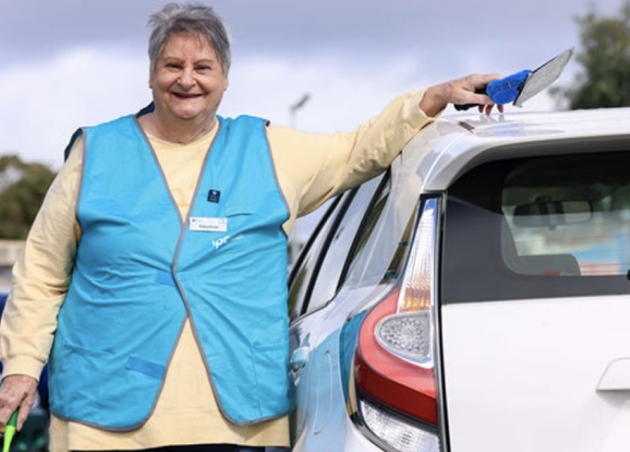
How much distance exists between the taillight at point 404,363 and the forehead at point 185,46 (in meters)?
1.34

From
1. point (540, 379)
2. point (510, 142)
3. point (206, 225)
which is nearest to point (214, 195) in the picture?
point (206, 225)

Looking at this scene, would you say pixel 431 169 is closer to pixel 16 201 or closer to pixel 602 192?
pixel 602 192

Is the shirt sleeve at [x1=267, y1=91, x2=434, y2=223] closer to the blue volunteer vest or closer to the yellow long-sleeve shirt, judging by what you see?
the yellow long-sleeve shirt

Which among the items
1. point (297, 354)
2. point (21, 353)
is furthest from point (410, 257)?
point (21, 353)

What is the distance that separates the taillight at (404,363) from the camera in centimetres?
288

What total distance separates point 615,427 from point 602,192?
0.60 metres

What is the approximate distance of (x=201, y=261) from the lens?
12.6 ft

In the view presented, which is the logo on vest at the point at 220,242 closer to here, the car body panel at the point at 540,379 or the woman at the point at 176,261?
the woman at the point at 176,261

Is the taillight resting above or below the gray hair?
below

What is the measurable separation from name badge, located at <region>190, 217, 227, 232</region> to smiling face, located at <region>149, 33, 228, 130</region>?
1.19 ft

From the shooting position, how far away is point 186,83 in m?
4.05

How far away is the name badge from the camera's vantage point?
3.86 m

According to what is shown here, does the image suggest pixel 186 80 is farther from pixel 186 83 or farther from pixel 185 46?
pixel 185 46

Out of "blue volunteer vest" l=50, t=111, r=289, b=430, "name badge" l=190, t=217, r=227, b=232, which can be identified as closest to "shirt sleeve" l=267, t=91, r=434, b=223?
"blue volunteer vest" l=50, t=111, r=289, b=430
